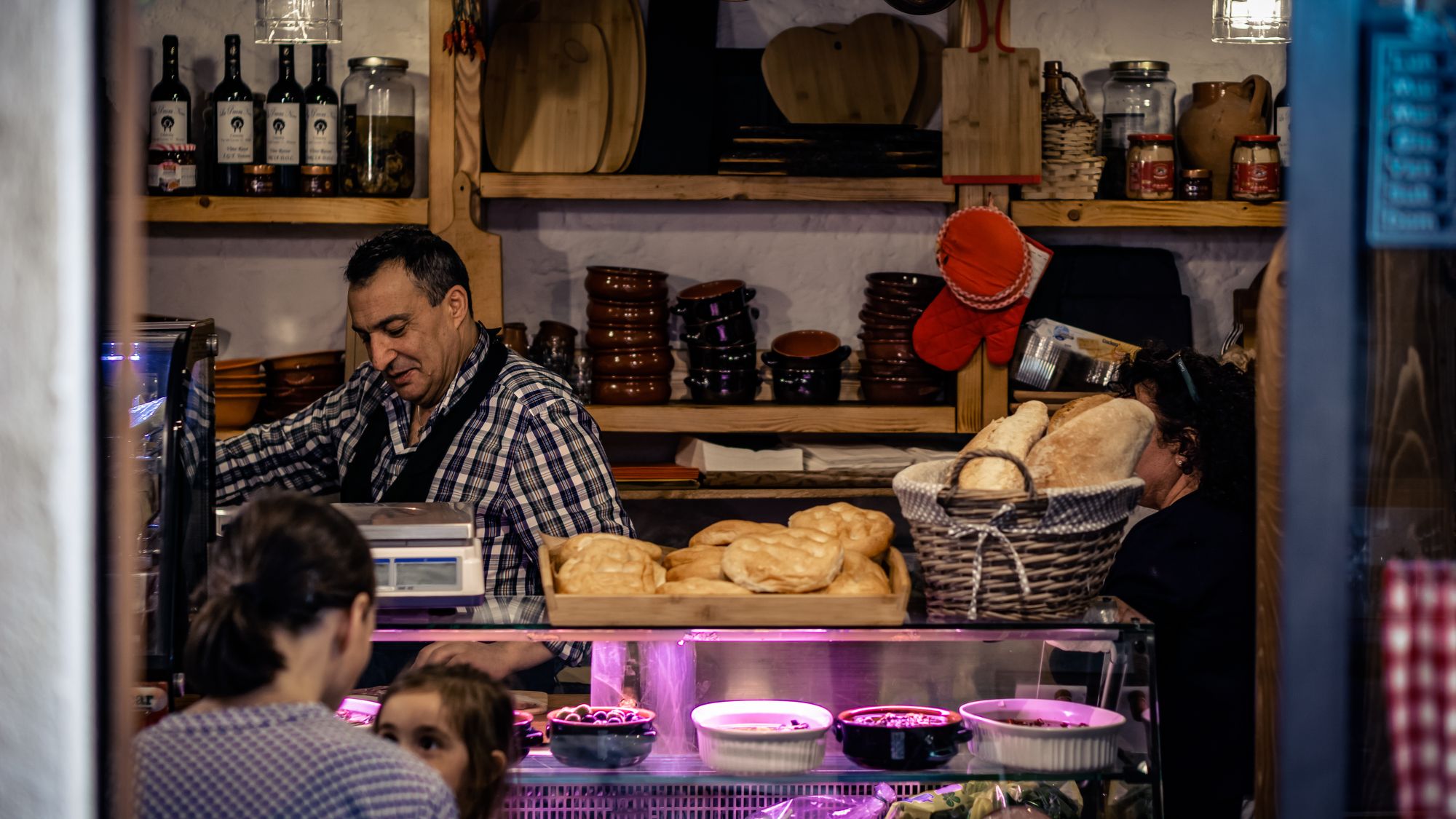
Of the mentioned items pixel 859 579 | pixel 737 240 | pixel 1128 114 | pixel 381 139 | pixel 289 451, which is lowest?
pixel 859 579

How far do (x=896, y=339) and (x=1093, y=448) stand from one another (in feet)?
6.23

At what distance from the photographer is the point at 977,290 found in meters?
3.71

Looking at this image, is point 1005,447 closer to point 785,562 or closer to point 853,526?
point 853,526

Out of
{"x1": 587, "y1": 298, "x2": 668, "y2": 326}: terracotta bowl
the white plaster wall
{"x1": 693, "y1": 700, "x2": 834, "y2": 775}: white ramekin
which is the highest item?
the white plaster wall

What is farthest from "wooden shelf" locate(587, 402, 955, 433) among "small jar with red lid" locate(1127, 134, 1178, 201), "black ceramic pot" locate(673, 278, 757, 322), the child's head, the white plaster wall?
the child's head

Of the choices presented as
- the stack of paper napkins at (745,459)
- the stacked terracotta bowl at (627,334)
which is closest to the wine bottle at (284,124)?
the stacked terracotta bowl at (627,334)

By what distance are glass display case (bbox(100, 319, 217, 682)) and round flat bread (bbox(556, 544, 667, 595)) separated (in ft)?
1.88

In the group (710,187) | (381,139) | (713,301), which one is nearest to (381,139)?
(381,139)

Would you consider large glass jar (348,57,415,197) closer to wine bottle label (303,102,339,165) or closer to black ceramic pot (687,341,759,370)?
wine bottle label (303,102,339,165)

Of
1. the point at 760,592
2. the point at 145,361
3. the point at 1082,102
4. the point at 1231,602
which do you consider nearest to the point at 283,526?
the point at 760,592

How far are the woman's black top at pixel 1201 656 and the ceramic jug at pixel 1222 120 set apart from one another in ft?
6.10

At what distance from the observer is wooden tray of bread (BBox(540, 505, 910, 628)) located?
1.78 meters

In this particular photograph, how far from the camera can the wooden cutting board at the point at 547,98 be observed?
381cm

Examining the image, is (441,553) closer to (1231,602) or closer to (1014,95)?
(1231,602)
